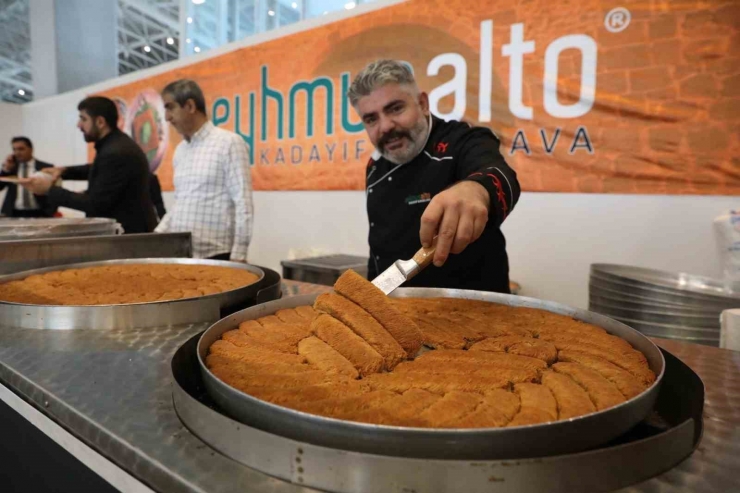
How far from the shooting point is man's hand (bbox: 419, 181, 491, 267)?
112 cm

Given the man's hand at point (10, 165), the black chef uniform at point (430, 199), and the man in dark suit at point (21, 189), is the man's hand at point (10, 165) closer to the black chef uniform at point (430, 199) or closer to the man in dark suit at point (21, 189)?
the man in dark suit at point (21, 189)

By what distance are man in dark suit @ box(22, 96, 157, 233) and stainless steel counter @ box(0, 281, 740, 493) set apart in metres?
1.98

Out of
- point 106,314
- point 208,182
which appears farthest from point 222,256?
point 106,314

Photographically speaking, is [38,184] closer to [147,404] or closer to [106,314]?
[106,314]

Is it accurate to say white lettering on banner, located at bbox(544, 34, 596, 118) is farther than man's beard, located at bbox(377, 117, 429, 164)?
Yes

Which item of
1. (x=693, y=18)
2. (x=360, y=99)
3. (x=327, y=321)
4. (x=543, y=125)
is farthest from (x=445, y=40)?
(x=327, y=321)

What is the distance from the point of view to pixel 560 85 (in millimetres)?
2959

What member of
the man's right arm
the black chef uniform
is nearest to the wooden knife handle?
the black chef uniform

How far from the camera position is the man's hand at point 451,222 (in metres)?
1.12

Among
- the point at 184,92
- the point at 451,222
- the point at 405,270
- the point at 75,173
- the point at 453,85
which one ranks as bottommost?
the point at 405,270

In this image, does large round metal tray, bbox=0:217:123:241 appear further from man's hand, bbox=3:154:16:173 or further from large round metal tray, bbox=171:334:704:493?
man's hand, bbox=3:154:16:173

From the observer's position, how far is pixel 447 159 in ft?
6.70

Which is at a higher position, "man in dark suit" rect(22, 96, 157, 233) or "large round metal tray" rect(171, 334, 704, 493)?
"man in dark suit" rect(22, 96, 157, 233)

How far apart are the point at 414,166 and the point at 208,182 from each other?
1.43m
